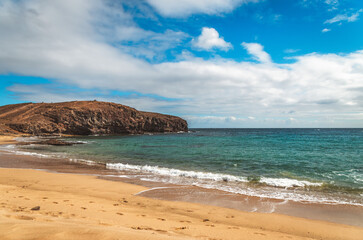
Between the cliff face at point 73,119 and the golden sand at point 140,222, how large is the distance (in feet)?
200

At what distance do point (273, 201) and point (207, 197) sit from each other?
2712mm

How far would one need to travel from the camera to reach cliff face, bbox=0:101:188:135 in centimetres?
5712

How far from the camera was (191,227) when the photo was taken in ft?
16.6

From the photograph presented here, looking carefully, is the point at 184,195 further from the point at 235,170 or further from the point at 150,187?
the point at 235,170

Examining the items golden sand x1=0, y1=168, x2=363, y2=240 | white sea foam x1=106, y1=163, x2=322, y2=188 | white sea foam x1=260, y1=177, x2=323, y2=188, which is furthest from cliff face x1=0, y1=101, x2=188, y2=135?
white sea foam x1=260, y1=177, x2=323, y2=188

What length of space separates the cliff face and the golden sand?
200ft

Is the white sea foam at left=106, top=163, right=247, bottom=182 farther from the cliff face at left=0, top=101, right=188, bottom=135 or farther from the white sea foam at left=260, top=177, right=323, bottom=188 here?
the cliff face at left=0, top=101, right=188, bottom=135

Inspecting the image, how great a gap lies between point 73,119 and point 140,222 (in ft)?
224

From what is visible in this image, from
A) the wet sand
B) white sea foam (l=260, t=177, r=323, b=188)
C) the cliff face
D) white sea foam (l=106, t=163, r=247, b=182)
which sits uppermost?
the cliff face

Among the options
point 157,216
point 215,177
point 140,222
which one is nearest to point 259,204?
point 157,216

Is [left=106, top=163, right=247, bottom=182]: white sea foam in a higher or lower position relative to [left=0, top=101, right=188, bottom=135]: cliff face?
lower

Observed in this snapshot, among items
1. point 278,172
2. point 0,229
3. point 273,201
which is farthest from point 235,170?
point 0,229

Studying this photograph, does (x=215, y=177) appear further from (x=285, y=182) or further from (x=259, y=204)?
(x=259, y=204)

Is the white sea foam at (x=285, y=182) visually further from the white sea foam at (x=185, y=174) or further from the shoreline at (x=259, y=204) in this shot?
the shoreline at (x=259, y=204)
